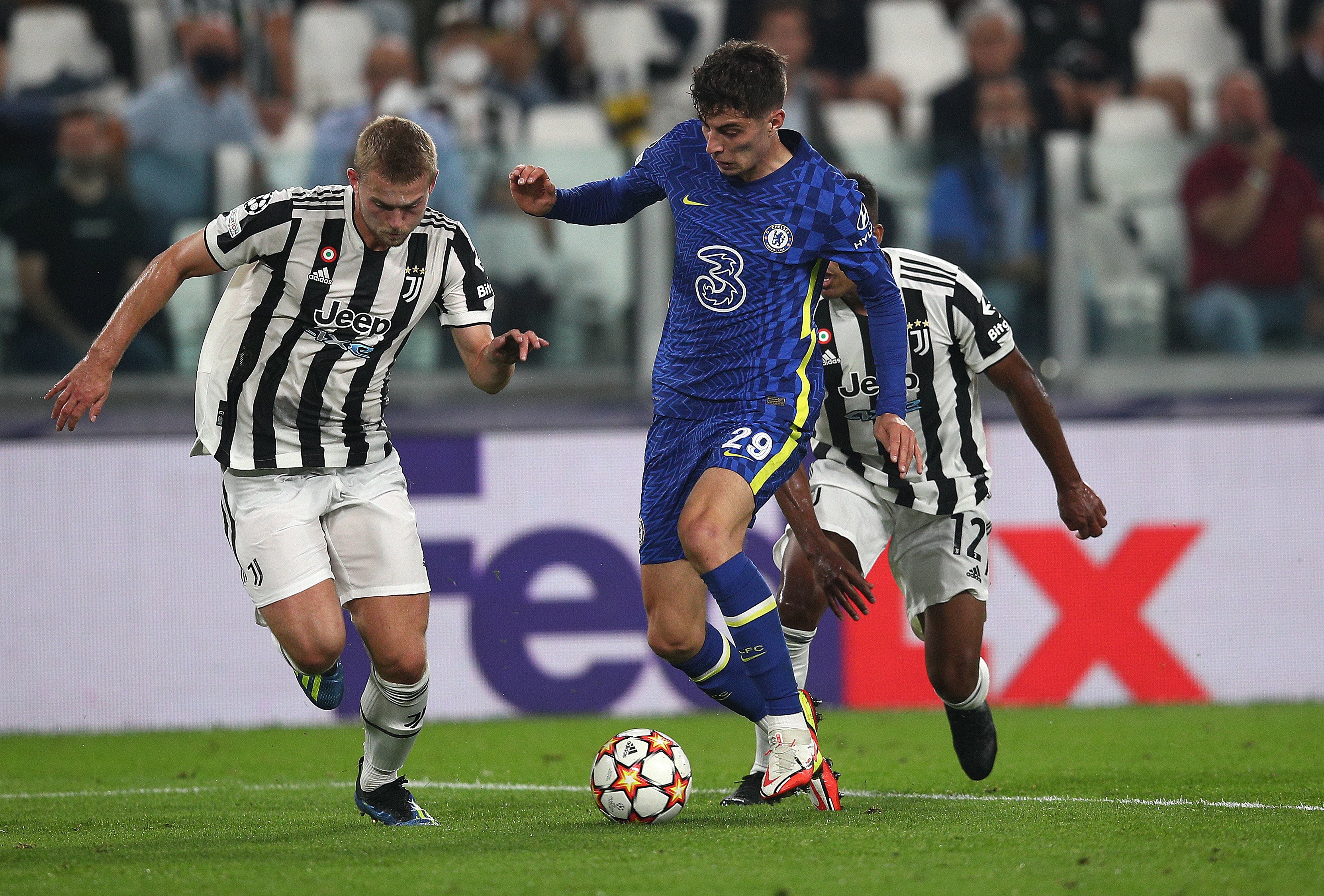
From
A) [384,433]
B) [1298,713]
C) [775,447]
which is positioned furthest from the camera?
[1298,713]

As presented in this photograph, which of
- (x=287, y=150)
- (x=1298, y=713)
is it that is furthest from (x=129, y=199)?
(x=1298, y=713)

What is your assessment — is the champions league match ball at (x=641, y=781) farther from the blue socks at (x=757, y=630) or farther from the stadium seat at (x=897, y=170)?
the stadium seat at (x=897, y=170)

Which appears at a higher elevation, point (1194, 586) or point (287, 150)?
point (287, 150)

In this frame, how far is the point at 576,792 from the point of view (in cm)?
609

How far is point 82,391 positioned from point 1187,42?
30.7ft

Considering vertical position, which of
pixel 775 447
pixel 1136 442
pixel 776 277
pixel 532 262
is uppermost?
pixel 776 277

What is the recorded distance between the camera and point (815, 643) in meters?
8.92

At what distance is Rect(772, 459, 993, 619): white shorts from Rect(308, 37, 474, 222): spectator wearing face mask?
2910mm

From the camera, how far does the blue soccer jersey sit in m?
5.07

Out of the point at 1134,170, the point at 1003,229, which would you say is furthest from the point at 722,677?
the point at 1134,170

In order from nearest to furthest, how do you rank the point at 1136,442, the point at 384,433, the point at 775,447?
the point at 775,447, the point at 384,433, the point at 1136,442

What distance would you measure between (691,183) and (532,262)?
394 cm

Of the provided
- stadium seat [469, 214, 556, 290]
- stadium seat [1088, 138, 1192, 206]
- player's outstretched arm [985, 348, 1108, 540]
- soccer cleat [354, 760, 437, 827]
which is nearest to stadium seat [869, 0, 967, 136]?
stadium seat [1088, 138, 1192, 206]

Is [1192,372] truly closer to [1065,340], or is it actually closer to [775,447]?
[1065,340]
